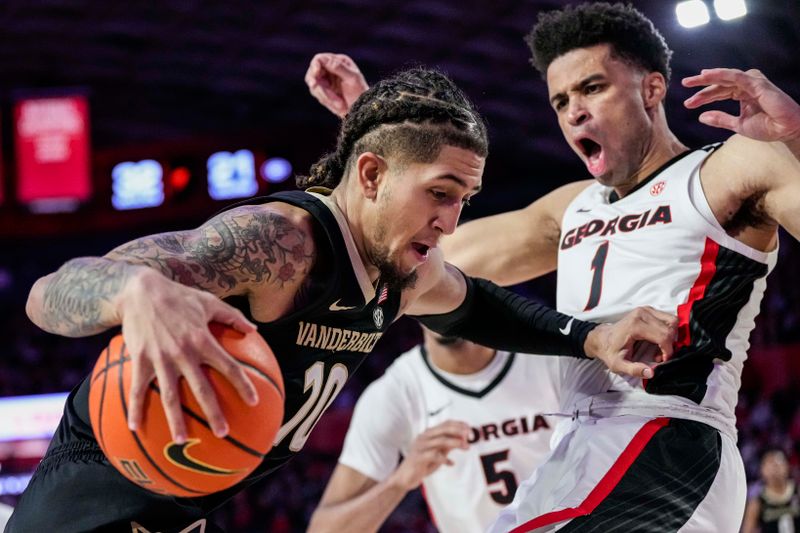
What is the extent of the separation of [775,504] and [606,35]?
6.91 metres

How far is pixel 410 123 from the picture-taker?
9.15 feet

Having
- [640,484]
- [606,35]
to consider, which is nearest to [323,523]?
[640,484]

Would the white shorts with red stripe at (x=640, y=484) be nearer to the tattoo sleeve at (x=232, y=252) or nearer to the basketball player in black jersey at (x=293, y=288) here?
the basketball player in black jersey at (x=293, y=288)

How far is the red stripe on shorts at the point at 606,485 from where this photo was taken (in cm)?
281

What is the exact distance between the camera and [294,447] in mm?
2832

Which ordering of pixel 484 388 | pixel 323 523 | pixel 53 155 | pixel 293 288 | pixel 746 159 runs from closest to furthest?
pixel 293 288 → pixel 746 159 → pixel 323 523 → pixel 484 388 → pixel 53 155

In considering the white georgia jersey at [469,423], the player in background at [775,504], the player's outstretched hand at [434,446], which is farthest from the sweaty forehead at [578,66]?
the player in background at [775,504]

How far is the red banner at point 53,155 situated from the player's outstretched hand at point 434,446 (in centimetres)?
1259

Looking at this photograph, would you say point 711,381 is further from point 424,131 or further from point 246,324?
point 246,324

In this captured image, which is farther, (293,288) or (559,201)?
(559,201)

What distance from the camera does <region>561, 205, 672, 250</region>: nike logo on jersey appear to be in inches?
126

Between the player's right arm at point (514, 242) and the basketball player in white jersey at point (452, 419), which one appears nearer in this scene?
the player's right arm at point (514, 242)

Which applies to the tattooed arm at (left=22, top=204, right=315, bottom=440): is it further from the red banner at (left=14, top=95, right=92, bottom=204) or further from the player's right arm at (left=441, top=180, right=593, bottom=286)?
the red banner at (left=14, top=95, right=92, bottom=204)

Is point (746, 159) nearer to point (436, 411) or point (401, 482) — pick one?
point (401, 482)
